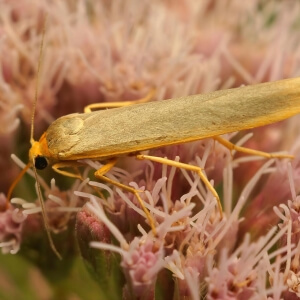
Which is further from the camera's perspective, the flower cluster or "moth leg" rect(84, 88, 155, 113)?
"moth leg" rect(84, 88, 155, 113)

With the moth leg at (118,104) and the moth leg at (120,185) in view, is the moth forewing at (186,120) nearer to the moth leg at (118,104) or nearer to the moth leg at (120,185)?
the moth leg at (120,185)

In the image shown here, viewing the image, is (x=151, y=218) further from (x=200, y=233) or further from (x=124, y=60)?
(x=124, y=60)

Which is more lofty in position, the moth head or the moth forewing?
the moth forewing

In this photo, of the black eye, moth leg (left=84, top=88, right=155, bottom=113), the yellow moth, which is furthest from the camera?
moth leg (left=84, top=88, right=155, bottom=113)

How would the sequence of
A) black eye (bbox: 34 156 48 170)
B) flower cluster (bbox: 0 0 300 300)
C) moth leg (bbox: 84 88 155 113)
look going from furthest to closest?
moth leg (bbox: 84 88 155 113), black eye (bbox: 34 156 48 170), flower cluster (bbox: 0 0 300 300)

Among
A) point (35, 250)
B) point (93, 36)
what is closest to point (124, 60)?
point (93, 36)

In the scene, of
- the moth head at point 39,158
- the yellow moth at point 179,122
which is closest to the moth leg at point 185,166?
the yellow moth at point 179,122

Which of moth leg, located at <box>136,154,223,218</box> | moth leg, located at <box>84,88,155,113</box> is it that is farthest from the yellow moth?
moth leg, located at <box>84,88,155,113</box>

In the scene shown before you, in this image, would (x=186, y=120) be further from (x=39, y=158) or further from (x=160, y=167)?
(x=39, y=158)

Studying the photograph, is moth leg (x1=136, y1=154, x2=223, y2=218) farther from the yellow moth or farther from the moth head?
the moth head

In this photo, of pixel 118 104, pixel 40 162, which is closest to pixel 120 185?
pixel 40 162

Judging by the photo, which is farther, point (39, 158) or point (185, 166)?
point (39, 158)
